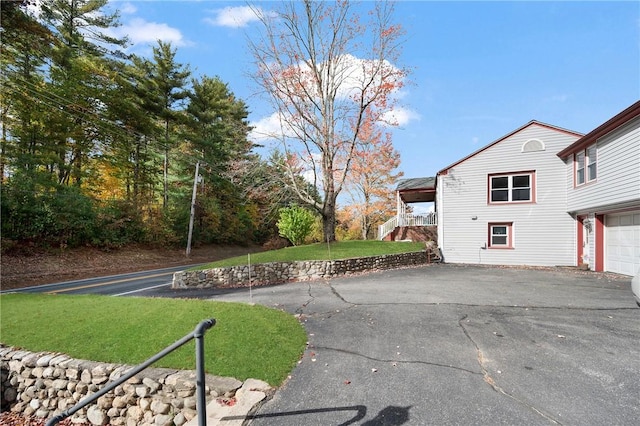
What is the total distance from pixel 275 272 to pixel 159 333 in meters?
6.88

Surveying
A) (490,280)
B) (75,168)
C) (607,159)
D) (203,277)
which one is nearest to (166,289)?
(203,277)

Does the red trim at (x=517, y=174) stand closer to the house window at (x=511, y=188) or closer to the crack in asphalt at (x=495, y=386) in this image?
the house window at (x=511, y=188)

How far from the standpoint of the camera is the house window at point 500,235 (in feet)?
48.1

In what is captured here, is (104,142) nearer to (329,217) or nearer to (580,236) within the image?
(329,217)

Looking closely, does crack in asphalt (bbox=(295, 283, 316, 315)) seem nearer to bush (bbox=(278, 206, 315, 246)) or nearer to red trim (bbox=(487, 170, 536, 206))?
bush (bbox=(278, 206, 315, 246))

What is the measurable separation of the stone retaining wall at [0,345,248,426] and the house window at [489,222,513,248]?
50.1ft

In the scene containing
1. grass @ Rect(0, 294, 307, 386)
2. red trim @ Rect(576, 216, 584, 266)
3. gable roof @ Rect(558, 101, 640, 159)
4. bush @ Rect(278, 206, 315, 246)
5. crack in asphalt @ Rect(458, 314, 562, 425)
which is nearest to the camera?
crack in asphalt @ Rect(458, 314, 562, 425)

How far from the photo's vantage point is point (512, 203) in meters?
14.5

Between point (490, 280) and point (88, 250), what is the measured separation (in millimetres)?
19789

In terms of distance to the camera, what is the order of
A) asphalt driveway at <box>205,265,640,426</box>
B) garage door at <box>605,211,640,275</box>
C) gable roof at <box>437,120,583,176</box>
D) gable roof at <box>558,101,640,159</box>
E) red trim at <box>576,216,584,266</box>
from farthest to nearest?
gable roof at <box>437,120,583,176</box> < red trim at <box>576,216,584,266</box> < garage door at <box>605,211,640,275</box> < gable roof at <box>558,101,640,159</box> < asphalt driveway at <box>205,265,640,426</box>

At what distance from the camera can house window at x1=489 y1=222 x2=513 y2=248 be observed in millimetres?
14656

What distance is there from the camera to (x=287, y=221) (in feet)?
60.7

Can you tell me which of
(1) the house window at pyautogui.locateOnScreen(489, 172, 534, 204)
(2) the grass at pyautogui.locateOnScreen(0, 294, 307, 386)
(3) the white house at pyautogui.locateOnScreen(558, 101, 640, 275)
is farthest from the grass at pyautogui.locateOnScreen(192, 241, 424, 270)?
(3) the white house at pyautogui.locateOnScreen(558, 101, 640, 275)

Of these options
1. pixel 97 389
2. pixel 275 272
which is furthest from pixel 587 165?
pixel 97 389
